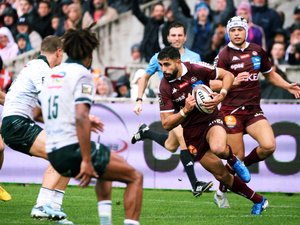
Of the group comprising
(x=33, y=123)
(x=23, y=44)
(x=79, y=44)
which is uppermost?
(x=79, y=44)

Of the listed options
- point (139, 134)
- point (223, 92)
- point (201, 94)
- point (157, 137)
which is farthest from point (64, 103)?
point (139, 134)

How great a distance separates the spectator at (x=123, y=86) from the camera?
862 inches

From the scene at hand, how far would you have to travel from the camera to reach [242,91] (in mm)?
15375

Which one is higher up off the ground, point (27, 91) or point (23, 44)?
point (27, 91)

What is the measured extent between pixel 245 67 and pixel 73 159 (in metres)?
5.81

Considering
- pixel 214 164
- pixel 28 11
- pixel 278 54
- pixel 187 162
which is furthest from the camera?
pixel 28 11

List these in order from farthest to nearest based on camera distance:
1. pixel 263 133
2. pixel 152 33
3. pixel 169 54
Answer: pixel 152 33 → pixel 263 133 → pixel 169 54

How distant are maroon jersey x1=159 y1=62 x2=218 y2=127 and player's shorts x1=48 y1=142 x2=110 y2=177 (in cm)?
394

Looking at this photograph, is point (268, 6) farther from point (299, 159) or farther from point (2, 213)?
point (2, 213)

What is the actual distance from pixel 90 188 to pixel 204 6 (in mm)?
6274

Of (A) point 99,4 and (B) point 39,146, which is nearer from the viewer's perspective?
(B) point 39,146

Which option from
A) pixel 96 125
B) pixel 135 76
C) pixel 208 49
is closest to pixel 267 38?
pixel 208 49

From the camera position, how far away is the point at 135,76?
20906 mm

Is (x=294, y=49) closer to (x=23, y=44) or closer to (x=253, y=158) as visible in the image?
(x=253, y=158)
